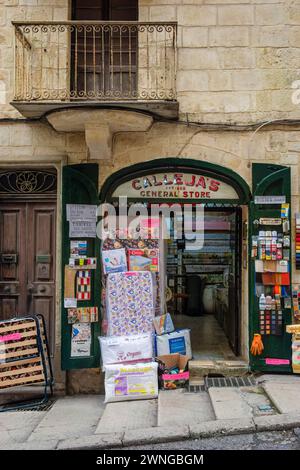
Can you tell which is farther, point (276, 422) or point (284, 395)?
point (284, 395)

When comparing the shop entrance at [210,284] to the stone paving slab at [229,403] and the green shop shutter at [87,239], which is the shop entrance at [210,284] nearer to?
the stone paving slab at [229,403]

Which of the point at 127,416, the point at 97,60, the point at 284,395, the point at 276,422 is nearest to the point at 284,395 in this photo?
the point at 284,395

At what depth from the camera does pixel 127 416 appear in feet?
17.2

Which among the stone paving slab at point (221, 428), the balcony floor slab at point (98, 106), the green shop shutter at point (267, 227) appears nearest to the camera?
the stone paving slab at point (221, 428)

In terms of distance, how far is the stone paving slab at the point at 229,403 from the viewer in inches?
198

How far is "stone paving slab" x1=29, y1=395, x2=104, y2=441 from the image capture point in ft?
16.0

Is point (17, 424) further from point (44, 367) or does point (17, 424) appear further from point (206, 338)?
point (206, 338)

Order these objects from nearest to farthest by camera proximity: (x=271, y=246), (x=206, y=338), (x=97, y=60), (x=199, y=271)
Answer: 1. (x=271, y=246)
2. (x=97, y=60)
3. (x=206, y=338)
4. (x=199, y=271)

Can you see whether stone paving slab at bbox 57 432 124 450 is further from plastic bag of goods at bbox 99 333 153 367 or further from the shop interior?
the shop interior

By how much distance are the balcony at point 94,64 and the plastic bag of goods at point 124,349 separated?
3.14m

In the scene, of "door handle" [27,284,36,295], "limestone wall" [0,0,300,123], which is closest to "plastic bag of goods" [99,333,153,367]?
"door handle" [27,284,36,295]

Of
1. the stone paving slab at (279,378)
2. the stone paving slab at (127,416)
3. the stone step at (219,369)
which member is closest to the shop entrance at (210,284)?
the stone step at (219,369)

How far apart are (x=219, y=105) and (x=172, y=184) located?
133 centimetres

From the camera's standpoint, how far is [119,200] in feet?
21.5
